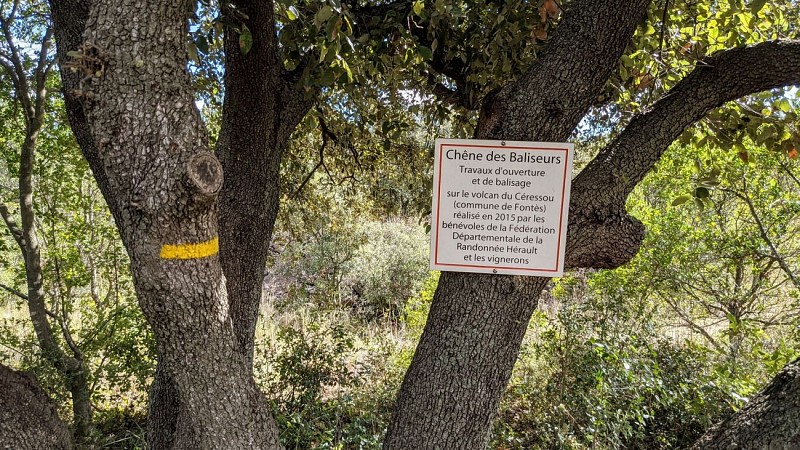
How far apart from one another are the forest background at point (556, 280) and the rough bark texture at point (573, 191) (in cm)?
29

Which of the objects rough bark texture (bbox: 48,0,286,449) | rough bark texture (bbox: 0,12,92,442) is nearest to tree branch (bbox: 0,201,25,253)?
rough bark texture (bbox: 0,12,92,442)

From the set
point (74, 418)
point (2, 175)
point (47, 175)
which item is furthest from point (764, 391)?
point (2, 175)

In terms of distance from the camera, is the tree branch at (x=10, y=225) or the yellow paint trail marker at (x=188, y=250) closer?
the yellow paint trail marker at (x=188, y=250)

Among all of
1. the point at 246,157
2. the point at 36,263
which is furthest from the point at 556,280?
the point at 36,263

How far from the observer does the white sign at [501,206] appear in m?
1.88

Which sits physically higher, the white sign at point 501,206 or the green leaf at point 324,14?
the green leaf at point 324,14

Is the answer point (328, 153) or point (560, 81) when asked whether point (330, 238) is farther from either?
point (560, 81)

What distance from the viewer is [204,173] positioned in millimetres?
1406

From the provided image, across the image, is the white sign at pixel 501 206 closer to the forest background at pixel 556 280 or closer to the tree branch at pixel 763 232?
the forest background at pixel 556 280

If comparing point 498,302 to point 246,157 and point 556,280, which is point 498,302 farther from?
point 556,280

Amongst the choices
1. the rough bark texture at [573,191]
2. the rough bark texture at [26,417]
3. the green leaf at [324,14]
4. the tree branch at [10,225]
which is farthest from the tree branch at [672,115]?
the tree branch at [10,225]

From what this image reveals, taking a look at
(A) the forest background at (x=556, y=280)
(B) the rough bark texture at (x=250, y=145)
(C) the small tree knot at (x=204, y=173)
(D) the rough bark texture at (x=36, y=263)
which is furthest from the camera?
(D) the rough bark texture at (x=36, y=263)

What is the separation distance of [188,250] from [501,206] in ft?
3.58

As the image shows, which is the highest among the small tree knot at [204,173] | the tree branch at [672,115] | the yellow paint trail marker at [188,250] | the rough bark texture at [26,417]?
the tree branch at [672,115]
